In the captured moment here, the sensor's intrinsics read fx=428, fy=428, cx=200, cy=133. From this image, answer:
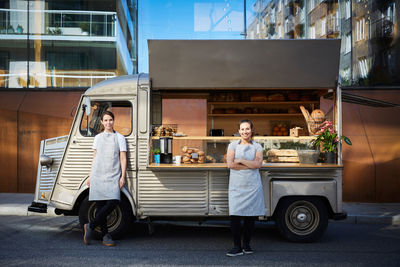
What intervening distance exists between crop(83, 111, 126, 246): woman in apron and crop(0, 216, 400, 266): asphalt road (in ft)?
1.16

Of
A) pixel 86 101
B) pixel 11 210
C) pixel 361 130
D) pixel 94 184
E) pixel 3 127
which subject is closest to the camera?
pixel 94 184

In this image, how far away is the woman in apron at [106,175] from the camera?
6211mm

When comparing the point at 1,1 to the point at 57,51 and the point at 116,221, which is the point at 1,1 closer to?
the point at 57,51

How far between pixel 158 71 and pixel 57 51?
25.2 ft

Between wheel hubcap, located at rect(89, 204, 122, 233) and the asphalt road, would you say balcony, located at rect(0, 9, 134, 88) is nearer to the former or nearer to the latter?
the asphalt road

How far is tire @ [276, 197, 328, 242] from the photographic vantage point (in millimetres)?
6539

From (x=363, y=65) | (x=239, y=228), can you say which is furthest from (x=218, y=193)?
(x=363, y=65)

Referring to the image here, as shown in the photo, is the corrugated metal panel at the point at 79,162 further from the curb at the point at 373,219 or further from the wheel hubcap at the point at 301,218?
the curb at the point at 373,219

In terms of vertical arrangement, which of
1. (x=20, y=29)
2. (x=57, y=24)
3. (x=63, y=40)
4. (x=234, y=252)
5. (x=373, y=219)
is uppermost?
(x=57, y=24)

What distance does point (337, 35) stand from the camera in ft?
40.9

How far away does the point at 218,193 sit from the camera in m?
6.55

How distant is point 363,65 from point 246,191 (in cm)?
805

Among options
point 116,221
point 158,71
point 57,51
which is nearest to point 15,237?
point 116,221

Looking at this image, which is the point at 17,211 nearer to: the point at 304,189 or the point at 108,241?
the point at 108,241
